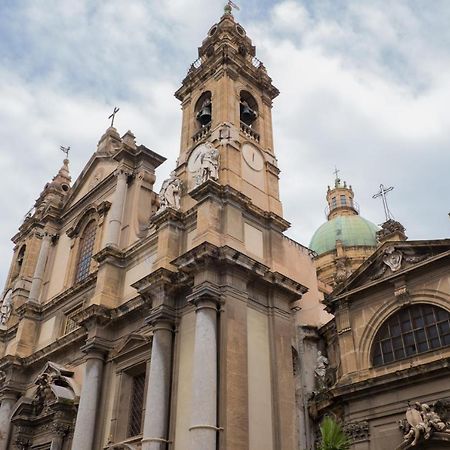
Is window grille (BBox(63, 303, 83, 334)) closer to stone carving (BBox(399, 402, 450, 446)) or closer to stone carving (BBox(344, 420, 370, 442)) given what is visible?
stone carving (BBox(344, 420, 370, 442))

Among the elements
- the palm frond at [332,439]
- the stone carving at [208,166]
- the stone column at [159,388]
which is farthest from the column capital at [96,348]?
the palm frond at [332,439]

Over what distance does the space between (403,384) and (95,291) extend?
11.3m

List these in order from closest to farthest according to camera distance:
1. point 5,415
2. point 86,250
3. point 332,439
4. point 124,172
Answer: point 332,439, point 5,415, point 124,172, point 86,250

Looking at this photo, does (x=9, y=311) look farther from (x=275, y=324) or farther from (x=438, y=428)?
(x=438, y=428)

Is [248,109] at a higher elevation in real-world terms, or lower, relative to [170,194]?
higher

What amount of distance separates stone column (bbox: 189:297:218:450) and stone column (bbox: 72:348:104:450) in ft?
16.8

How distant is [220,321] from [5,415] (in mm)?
12500

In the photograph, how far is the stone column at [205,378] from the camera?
1391 centimetres

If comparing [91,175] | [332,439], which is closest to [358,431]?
[332,439]

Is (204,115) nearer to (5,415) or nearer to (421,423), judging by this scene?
(421,423)

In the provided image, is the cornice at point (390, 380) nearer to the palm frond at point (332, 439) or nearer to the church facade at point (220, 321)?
the church facade at point (220, 321)

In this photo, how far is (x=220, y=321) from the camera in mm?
15836

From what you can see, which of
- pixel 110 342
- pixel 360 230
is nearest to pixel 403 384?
pixel 110 342

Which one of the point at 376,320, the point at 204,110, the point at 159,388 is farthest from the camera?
the point at 204,110
